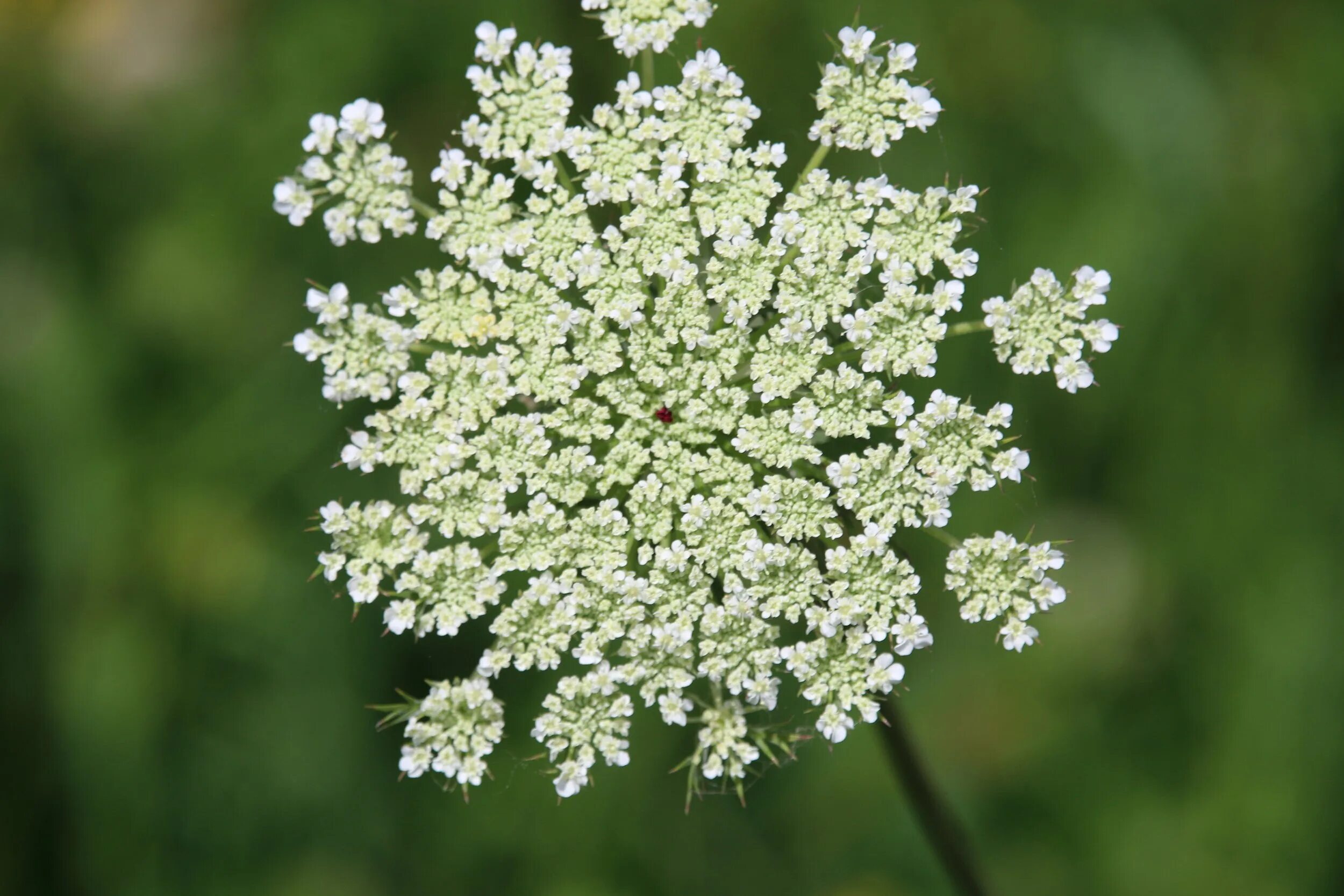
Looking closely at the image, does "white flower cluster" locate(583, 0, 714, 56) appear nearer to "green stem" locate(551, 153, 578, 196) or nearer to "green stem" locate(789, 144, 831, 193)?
"green stem" locate(551, 153, 578, 196)

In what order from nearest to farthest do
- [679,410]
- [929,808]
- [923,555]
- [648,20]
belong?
[679,410]
[648,20]
[929,808]
[923,555]

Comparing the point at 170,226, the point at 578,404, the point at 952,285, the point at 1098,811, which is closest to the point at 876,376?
the point at 952,285

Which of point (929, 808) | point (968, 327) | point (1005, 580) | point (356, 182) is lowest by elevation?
point (929, 808)

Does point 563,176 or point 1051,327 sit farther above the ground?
point 563,176

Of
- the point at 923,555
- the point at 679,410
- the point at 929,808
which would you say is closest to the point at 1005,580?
the point at 929,808

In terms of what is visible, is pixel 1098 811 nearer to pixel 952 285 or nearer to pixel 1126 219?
pixel 1126 219

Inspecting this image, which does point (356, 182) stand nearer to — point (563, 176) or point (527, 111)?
point (527, 111)

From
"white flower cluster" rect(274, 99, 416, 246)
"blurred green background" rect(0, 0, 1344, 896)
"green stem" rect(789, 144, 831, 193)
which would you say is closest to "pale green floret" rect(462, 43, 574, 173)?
"white flower cluster" rect(274, 99, 416, 246)

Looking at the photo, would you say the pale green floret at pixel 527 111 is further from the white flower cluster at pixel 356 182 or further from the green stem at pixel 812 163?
the green stem at pixel 812 163
